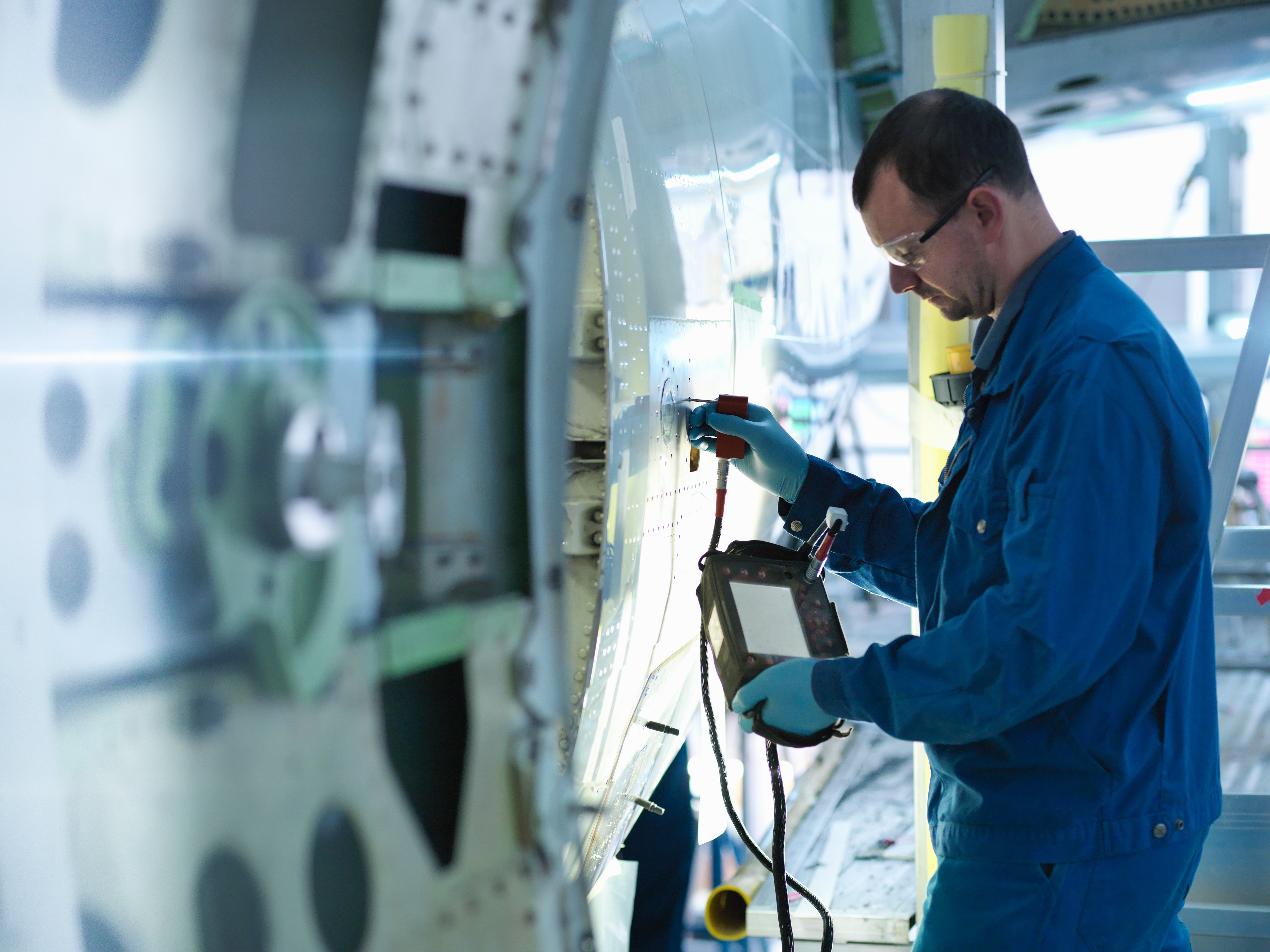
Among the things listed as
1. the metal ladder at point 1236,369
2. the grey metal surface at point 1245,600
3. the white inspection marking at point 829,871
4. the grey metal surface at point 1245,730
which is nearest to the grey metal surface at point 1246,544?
the metal ladder at point 1236,369

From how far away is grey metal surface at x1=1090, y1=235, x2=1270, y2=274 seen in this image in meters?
2.99

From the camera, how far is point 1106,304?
1.63 meters

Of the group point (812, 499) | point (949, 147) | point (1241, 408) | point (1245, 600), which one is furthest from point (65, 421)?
point (1245, 600)

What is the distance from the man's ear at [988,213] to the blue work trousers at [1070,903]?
1006mm

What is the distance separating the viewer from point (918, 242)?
5.91 ft

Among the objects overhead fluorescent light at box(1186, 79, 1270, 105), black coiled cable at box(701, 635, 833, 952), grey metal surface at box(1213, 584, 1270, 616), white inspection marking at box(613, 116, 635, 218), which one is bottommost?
black coiled cable at box(701, 635, 833, 952)

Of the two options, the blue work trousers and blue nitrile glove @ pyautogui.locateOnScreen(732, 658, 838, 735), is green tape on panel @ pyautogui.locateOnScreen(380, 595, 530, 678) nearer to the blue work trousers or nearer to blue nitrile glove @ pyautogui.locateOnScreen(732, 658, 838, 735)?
blue nitrile glove @ pyautogui.locateOnScreen(732, 658, 838, 735)

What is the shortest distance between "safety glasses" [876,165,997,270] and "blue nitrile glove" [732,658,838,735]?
0.72 metres

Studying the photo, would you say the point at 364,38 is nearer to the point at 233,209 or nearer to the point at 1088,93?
the point at 233,209

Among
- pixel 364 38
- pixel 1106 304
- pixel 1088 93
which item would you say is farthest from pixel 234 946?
pixel 1088 93

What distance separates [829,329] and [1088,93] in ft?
7.74

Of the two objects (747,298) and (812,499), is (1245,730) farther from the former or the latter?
(747,298)

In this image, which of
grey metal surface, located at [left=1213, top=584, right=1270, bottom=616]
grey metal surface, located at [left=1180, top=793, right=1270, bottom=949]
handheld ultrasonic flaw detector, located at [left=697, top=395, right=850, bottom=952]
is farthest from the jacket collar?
grey metal surface, located at [left=1180, top=793, right=1270, bottom=949]

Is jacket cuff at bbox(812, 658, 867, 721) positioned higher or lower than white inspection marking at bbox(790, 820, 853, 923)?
higher
